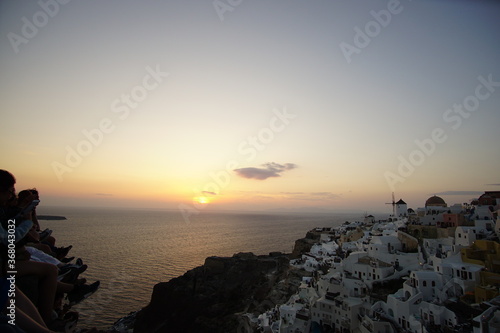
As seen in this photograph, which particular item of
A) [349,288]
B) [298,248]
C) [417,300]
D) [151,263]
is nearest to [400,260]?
[349,288]

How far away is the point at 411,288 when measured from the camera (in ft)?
60.1

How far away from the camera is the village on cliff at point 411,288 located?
15750 mm

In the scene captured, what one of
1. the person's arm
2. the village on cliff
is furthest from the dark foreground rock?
the person's arm

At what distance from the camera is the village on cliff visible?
51.7 ft

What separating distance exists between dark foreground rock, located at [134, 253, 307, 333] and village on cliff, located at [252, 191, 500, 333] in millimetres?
3490

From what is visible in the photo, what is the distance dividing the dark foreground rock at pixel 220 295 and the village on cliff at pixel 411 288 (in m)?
3.49

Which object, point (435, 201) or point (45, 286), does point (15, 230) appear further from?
point (435, 201)

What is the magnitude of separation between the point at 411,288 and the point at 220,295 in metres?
23.9

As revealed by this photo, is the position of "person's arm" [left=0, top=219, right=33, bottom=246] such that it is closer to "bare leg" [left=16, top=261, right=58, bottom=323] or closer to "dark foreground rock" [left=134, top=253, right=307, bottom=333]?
"bare leg" [left=16, top=261, right=58, bottom=323]

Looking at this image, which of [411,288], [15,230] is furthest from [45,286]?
[411,288]

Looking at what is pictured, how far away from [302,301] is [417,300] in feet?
30.0

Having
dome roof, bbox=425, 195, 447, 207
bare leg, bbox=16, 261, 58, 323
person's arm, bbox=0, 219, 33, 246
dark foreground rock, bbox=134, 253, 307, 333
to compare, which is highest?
dome roof, bbox=425, 195, 447, 207

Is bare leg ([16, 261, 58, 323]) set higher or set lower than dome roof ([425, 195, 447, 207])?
lower

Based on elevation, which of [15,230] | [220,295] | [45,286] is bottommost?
[220,295]
